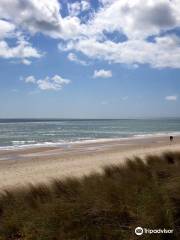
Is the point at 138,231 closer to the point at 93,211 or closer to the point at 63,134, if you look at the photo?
the point at 93,211

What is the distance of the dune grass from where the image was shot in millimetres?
4824

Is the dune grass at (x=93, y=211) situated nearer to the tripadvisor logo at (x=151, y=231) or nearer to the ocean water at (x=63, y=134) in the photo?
the tripadvisor logo at (x=151, y=231)

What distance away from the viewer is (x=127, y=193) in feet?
20.2

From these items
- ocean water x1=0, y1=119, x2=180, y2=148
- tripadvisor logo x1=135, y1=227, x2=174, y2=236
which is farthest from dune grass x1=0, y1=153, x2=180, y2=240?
ocean water x1=0, y1=119, x2=180, y2=148

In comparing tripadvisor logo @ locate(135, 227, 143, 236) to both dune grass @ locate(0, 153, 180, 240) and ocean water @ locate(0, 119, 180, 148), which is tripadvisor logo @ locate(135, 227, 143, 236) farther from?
ocean water @ locate(0, 119, 180, 148)

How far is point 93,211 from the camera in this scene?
17.5 ft

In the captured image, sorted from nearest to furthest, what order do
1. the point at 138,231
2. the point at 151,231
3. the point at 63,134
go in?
the point at 151,231 → the point at 138,231 → the point at 63,134

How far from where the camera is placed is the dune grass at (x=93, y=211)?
4824mm

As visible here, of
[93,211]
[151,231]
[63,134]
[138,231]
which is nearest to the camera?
[151,231]

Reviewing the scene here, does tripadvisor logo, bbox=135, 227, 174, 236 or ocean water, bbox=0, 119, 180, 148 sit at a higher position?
tripadvisor logo, bbox=135, 227, 174, 236

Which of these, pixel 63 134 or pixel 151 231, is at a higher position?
pixel 151 231

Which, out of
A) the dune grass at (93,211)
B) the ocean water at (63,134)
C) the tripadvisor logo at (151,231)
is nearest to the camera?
the tripadvisor logo at (151,231)

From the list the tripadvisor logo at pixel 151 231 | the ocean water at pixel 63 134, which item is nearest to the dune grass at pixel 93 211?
the tripadvisor logo at pixel 151 231

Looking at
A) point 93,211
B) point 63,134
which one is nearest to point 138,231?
point 93,211
